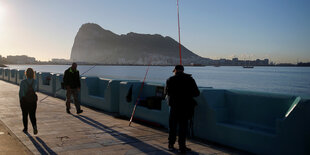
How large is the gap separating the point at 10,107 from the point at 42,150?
613cm

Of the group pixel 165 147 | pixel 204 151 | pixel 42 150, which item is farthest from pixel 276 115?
pixel 42 150

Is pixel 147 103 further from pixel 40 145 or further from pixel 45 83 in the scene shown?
pixel 45 83

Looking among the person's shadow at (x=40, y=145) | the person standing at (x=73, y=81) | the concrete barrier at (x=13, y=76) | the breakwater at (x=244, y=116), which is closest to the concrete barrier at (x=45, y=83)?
the person standing at (x=73, y=81)

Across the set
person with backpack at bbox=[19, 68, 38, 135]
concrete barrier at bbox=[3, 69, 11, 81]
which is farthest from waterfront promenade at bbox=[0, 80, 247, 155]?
concrete barrier at bbox=[3, 69, 11, 81]

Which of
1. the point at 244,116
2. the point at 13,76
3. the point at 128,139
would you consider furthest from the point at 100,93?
the point at 13,76

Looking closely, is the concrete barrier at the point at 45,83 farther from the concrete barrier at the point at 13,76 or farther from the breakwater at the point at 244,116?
the breakwater at the point at 244,116

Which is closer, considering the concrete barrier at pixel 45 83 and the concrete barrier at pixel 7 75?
the concrete barrier at pixel 45 83

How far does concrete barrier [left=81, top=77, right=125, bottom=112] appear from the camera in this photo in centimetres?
1012

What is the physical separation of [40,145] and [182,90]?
2853 millimetres

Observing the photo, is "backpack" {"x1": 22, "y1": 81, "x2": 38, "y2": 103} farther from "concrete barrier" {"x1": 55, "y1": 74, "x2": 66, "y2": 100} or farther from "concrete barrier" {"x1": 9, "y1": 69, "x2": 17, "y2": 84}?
"concrete barrier" {"x1": 9, "y1": 69, "x2": 17, "y2": 84}

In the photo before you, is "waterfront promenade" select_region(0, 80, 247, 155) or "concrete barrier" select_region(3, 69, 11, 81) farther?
"concrete barrier" select_region(3, 69, 11, 81)

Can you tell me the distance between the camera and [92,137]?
659cm

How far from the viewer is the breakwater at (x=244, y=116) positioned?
15.9 ft

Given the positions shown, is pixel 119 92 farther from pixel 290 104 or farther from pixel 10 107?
pixel 290 104
